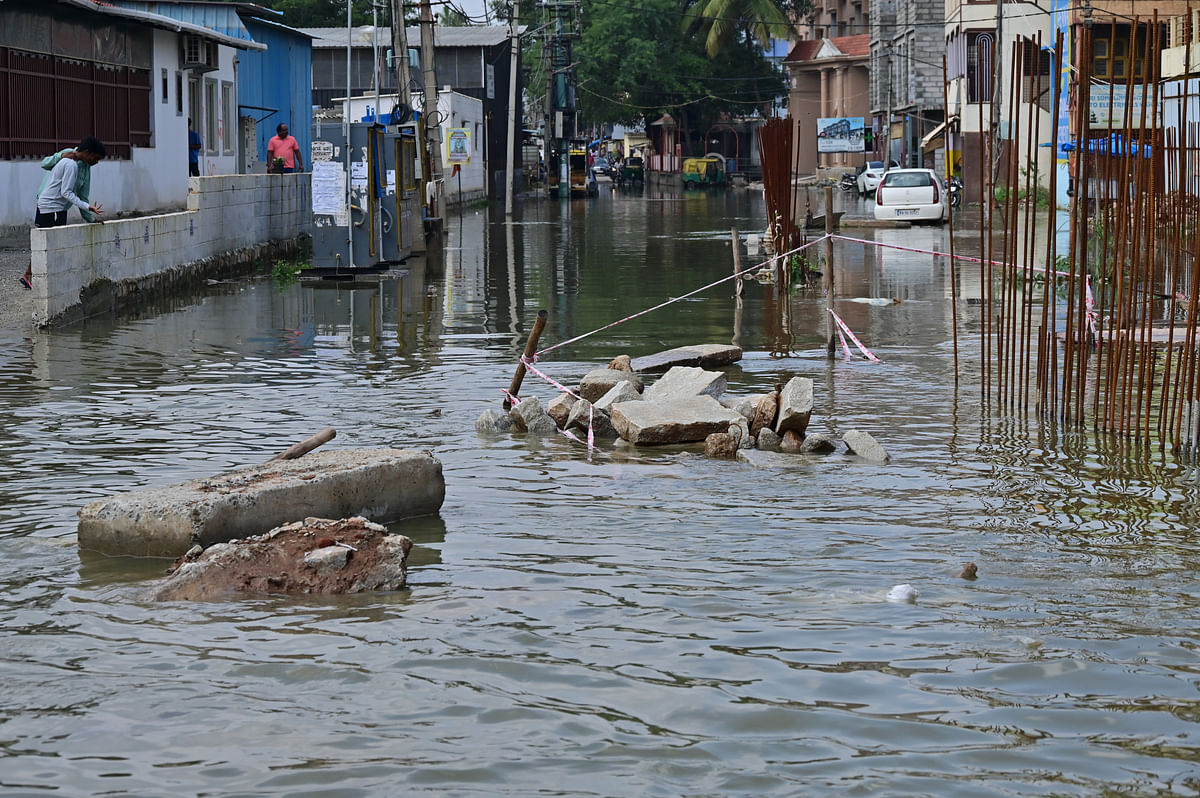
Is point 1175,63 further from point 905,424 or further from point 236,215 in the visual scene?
point 905,424

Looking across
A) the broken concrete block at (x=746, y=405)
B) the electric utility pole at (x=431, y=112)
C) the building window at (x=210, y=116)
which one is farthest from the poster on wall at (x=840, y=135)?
the broken concrete block at (x=746, y=405)

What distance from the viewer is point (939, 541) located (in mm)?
7258

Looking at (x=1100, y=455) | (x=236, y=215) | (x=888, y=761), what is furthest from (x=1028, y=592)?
(x=236, y=215)

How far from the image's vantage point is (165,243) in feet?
62.7

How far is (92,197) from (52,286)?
7.67 metres

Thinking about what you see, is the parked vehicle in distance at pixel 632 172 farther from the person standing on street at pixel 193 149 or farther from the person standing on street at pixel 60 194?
the person standing on street at pixel 60 194

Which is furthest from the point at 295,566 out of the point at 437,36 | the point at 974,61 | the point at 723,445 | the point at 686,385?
the point at 437,36

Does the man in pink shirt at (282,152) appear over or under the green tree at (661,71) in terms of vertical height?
under

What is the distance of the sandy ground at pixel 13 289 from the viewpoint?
49.3 feet

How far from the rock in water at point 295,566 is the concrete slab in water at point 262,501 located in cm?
37

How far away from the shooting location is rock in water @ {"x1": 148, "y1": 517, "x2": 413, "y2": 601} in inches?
253

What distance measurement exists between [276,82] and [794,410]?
28109 millimetres

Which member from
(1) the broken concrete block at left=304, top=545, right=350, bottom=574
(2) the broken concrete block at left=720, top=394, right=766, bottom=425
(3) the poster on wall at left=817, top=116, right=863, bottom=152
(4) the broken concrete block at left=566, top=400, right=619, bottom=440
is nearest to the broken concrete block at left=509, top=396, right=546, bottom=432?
(4) the broken concrete block at left=566, top=400, right=619, bottom=440

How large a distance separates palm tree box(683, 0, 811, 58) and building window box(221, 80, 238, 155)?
40.8 metres
